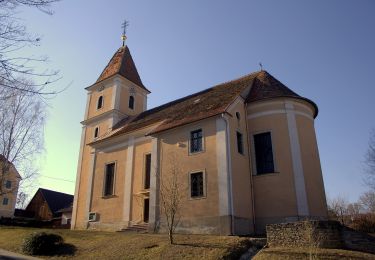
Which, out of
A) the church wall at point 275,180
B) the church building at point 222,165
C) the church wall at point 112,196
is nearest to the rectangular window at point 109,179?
the church building at point 222,165

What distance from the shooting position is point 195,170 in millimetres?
19484

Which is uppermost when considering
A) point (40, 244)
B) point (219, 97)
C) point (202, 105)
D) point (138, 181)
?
point (219, 97)

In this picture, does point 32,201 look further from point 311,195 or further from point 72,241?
point 311,195

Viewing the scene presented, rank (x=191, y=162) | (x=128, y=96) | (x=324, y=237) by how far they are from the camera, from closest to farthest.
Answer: (x=324, y=237) < (x=191, y=162) < (x=128, y=96)

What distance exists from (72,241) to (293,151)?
43.7 ft

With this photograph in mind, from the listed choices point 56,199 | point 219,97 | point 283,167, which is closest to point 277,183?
point 283,167

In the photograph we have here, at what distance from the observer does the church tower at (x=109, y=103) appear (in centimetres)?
3098

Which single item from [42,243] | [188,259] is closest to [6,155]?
[42,243]

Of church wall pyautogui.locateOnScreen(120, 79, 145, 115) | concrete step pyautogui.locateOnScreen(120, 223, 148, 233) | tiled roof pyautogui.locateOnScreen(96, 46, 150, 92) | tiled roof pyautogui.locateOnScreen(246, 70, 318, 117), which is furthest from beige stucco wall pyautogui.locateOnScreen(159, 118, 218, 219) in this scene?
tiled roof pyautogui.locateOnScreen(96, 46, 150, 92)

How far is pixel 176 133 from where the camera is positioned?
69.9 ft

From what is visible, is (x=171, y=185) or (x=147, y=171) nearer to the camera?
(x=171, y=185)

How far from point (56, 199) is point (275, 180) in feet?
138

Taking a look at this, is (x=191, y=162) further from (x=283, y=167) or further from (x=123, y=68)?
(x=123, y=68)

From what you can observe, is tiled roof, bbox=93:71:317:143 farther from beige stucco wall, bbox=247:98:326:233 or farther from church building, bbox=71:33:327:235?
beige stucco wall, bbox=247:98:326:233
